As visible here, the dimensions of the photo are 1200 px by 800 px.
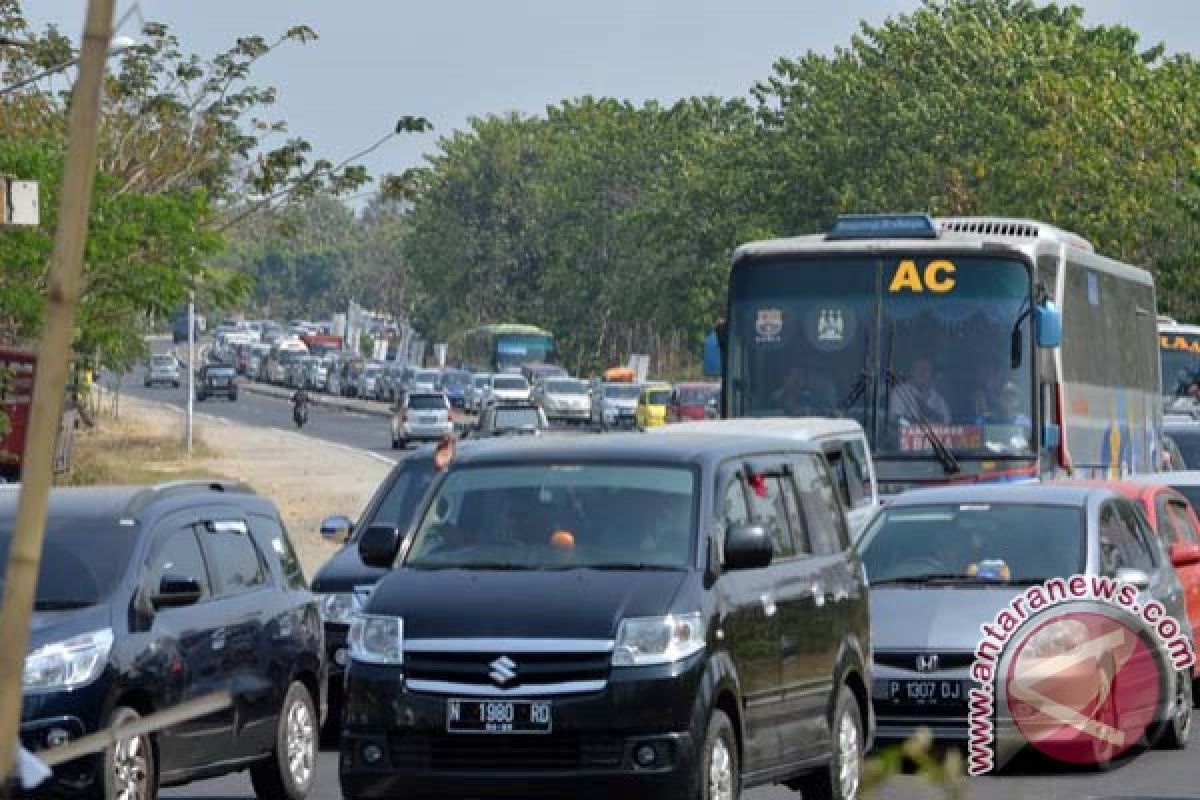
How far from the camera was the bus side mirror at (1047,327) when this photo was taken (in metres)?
22.8

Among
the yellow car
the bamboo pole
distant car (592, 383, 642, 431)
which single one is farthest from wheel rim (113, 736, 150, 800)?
distant car (592, 383, 642, 431)

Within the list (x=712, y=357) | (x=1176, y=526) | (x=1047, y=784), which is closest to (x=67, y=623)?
(x=1047, y=784)

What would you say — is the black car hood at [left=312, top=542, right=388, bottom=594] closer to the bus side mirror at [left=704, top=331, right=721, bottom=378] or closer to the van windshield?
the van windshield

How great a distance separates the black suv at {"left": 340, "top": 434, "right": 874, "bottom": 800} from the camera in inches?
416

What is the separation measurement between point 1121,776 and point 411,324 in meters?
150

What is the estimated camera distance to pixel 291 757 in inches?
512

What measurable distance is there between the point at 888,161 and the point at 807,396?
59852 mm

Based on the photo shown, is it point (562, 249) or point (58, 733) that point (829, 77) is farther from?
point (58, 733)

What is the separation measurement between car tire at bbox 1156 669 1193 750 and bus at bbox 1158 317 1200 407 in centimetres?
3402

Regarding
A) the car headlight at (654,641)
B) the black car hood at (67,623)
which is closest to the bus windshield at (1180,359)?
the black car hood at (67,623)

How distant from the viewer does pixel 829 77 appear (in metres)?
87.5

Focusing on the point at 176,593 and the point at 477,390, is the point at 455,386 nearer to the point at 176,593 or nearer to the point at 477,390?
the point at 477,390

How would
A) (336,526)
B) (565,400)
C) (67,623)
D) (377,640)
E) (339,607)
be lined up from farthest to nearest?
(565,400) → (336,526) → (339,607) → (67,623) → (377,640)

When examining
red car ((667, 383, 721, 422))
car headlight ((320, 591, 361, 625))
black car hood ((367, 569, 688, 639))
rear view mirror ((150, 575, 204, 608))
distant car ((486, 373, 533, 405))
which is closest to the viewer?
black car hood ((367, 569, 688, 639))
